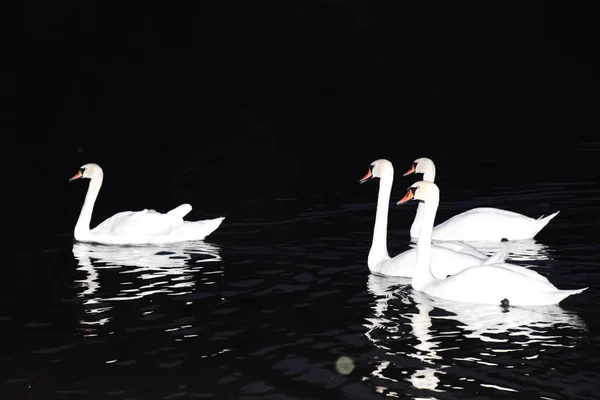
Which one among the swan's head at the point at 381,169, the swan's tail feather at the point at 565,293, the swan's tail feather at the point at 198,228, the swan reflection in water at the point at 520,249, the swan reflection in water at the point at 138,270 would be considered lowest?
the swan reflection in water at the point at 520,249

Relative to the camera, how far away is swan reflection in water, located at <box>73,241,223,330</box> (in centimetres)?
1361

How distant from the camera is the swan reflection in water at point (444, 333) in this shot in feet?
34.7

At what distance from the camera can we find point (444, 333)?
11609mm

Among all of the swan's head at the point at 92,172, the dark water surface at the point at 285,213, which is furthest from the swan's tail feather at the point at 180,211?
the swan's head at the point at 92,172

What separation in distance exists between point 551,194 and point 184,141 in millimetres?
10860

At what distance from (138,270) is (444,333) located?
17.1 feet

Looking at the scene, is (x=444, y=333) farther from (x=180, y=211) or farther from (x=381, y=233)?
(x=180, y=211)

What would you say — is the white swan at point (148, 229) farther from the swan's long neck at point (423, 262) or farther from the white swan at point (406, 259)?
the swan's long neck at point (423, 262)

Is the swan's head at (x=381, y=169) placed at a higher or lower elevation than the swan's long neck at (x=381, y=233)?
higher

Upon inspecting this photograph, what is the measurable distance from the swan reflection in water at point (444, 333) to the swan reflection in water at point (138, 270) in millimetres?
2769

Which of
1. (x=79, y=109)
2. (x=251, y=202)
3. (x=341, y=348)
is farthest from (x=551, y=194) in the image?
(x=79, y=109)

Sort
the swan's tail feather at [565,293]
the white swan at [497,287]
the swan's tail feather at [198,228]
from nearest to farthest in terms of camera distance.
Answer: the swan's tail feather at [565,293] < the white swan at [497,287] < the swan's tail feather at [198,228]

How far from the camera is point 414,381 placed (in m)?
10.2

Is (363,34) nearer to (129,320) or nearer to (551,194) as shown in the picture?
(551,194)
